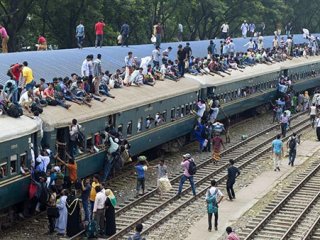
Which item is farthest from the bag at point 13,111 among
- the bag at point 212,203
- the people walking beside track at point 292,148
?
the people walking beside track at point 292,148

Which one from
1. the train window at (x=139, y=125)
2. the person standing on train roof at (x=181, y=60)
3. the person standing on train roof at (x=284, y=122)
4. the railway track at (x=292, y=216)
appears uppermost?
the person standing on train roof at (x=181, y=60)

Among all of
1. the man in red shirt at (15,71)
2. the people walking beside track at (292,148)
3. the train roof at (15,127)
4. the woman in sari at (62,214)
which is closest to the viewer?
the train roof at (15,127)

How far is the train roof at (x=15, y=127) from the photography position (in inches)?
728

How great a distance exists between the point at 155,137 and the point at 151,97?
171 cm

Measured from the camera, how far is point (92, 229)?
63.2 feet

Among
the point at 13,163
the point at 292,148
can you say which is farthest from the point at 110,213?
the point at 292,148

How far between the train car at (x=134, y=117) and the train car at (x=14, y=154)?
137 cm

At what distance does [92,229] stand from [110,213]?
649 mm

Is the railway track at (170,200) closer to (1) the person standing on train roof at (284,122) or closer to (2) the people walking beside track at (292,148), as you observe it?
(2) the people walking beside track at (292,148)

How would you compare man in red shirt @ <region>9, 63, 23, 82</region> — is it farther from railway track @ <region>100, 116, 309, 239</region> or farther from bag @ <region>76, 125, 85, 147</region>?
railway track @ <region>100, 116, 309, 239</region>

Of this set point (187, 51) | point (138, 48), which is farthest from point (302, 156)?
point (138, 48)

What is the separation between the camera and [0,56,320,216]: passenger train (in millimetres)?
19094

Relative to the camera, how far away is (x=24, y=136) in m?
19.3

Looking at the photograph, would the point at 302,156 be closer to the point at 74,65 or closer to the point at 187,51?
the point at 187,51
